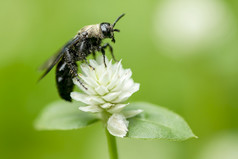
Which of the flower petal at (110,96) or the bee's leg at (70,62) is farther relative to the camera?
the bee's leg at (70,62)

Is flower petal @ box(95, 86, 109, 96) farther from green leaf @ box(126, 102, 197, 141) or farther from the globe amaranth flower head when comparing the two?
green leaf @ box(126, 102, 197, 141)

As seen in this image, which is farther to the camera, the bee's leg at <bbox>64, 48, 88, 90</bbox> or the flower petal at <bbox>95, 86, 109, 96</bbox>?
the bee's leg at <bbox>64, 48, 88, 90</bbox>

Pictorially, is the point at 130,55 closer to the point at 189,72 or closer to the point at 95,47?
the point at 189,72

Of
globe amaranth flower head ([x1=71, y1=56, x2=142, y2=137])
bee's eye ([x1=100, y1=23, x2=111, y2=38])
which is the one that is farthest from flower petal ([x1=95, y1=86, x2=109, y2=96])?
bee's eye ([x1=100, y1=23, x2=111, y2=38])

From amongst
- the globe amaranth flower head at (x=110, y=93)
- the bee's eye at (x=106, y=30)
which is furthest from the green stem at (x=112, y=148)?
the bee's eye at (x=106, y=30)

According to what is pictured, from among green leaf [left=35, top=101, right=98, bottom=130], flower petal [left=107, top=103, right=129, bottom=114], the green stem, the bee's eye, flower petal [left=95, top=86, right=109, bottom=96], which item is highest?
the bee's eye

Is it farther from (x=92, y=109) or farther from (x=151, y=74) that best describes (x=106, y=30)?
(x=151, y=74)

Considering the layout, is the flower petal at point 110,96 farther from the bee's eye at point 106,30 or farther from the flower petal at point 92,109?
the bee's eye at point 106,30
